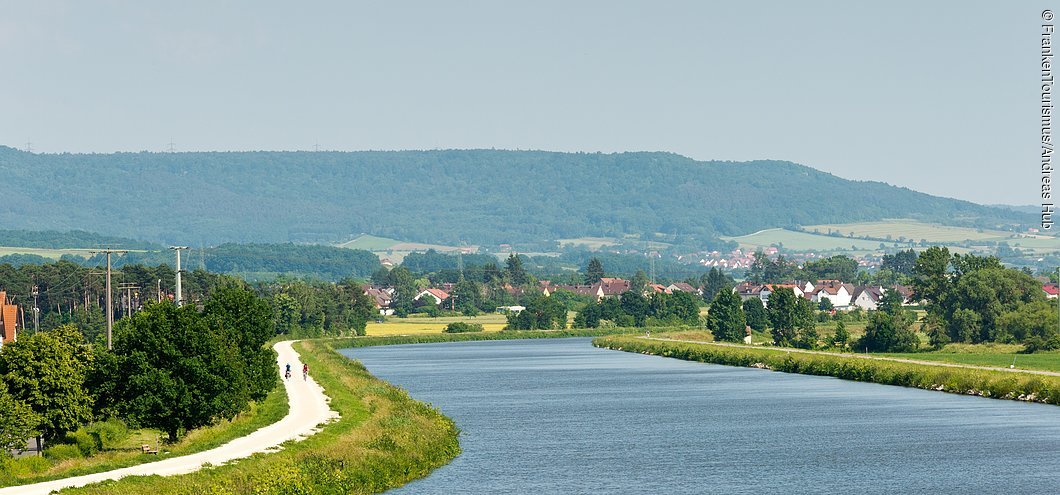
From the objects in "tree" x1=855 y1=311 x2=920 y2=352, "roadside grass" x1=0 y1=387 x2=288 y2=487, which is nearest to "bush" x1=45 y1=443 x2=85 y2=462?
"roadside grass" x1=0 y1=387 x2=288 y2=487

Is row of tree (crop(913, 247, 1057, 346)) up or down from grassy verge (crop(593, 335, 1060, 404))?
up

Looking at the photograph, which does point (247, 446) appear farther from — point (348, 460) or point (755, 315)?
point (755, 315)

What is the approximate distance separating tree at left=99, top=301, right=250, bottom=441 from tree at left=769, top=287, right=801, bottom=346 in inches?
4342

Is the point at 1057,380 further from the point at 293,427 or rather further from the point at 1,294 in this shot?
the point at 1,294

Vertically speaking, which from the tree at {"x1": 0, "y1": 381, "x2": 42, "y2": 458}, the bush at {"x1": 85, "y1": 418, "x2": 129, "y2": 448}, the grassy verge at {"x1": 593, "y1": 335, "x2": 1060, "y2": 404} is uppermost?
the tree at {"x1": 0, "y1": 381, "x2": 42, "y2": 458}

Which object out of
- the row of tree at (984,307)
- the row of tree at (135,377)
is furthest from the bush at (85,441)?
the row of tree at (984,307)

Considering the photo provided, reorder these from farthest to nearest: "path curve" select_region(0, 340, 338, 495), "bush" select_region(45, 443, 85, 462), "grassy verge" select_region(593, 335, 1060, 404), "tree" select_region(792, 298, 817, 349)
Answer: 1. "tree" select_region(792, 298, 817, 349)
2. "grassy verge" select_region(593, 335, 1060, 404)
3. "bush" select_region(45, 443, 85, 462)
4. "path curve" select_region(0, 340, 338, 495)

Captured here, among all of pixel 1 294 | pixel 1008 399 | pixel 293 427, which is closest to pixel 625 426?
pixel 293 427

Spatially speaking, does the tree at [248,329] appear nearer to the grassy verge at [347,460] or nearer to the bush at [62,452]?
the grassy verge at [347,460]

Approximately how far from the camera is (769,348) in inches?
6314

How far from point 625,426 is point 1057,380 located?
1222 inches

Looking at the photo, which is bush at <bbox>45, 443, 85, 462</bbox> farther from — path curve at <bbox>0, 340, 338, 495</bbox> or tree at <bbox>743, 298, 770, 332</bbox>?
Result: tree at <bbox>743, 298, 770, 332</bbox>

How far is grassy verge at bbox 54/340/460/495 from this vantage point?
4675 cm

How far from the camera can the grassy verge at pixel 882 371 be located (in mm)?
94750
